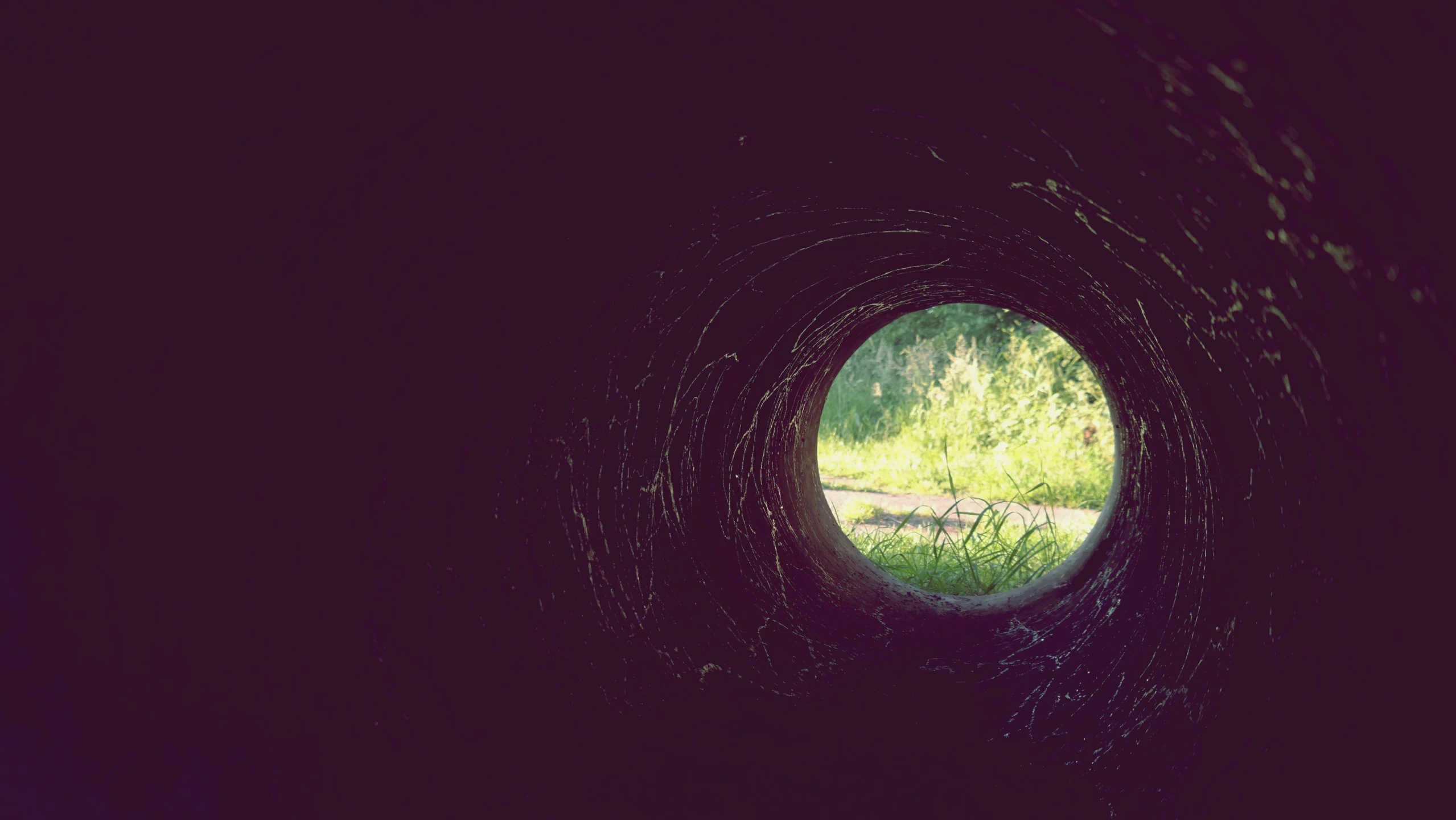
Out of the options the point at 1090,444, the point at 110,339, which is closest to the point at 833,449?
the point at 1090,444

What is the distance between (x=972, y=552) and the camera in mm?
5430

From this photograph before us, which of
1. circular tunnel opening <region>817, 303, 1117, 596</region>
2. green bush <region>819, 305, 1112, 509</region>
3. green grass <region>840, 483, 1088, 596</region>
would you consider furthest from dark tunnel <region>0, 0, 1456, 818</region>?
green bush <region>819, 305, 1112, 509</region>

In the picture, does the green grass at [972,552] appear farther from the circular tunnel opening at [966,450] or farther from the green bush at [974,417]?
the green bush at [974,417]

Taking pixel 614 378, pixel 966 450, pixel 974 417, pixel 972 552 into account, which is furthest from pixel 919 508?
pixel 614 378

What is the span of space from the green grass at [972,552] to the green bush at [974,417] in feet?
4.34

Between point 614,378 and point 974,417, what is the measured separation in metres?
8.29

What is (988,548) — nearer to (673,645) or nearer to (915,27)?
(673,645)

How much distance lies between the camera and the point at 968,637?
3430 mm

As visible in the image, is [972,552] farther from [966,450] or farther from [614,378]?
[966,450]

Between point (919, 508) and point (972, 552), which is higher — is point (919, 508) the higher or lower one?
the higher one

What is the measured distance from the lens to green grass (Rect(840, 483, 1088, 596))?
4836 mm

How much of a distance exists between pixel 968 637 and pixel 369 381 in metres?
2.52

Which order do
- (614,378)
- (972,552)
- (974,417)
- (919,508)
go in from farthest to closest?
1. (974,417)
2. (919,508)
3. (972,552)
4. (614,378)

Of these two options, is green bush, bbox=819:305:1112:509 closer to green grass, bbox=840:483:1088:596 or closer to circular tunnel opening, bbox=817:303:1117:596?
circular tunnel opening, bbox=817:303:1117:596
